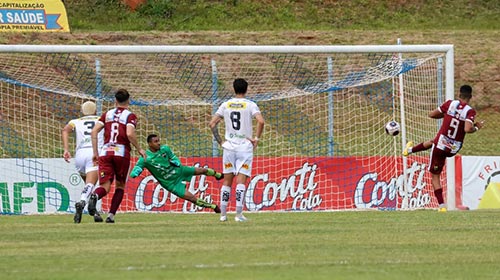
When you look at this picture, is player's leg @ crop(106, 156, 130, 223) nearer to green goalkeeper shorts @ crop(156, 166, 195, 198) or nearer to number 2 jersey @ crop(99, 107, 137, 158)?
number 2 jersey @ crop(99, 107, 137, 158)

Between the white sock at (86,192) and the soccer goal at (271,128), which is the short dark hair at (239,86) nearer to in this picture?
the white sock at (86,192)

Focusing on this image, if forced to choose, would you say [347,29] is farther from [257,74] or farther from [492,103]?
[257,74]

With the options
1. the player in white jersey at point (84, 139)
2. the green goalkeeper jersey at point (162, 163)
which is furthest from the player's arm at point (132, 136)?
the green goalkeeper jersey at point (162, 163)

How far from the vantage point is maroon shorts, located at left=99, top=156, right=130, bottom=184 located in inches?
631

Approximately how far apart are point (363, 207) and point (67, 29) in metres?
16.8

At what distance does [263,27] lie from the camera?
4106 cm

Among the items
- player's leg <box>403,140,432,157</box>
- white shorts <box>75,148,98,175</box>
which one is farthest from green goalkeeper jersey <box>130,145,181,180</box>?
player's leg <box>403,140,432,157</box>

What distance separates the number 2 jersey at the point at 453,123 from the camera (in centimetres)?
1894

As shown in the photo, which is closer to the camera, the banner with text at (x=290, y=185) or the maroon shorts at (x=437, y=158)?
the maroon shorts at (x=437, y=158)

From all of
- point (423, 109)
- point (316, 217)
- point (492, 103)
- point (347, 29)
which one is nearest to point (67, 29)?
point (347, 29)

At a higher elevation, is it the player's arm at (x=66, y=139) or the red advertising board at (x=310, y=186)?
the player's arm at (x=66, y=139)

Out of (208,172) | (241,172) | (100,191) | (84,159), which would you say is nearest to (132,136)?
(100,191)

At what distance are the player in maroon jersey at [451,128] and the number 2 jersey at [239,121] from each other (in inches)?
173

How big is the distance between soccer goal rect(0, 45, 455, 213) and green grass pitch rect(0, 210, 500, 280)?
5200 millimetres
